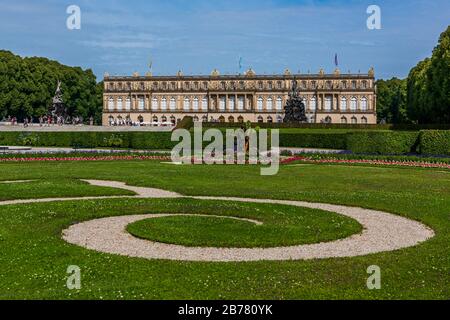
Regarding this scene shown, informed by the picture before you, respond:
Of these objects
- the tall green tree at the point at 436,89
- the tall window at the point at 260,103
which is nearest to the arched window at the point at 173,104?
the tall window at the point at 260,103

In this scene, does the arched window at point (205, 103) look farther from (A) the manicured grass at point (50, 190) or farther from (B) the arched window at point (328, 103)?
Answer: (A) the manicured grass at point (50, 190)

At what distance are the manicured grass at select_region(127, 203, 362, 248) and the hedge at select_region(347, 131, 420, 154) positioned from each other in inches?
952

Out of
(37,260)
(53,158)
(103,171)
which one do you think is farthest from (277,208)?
(53,158)

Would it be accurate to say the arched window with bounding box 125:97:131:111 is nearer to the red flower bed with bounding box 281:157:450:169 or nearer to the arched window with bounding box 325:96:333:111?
the arched window with bounding box 325:96:333:111

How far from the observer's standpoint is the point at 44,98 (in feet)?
292

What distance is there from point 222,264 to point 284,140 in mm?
40166

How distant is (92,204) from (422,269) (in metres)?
9.04

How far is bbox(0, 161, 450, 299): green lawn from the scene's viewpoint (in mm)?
7547

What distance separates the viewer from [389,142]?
121ft

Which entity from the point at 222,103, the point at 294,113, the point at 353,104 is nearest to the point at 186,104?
the point at 222,103

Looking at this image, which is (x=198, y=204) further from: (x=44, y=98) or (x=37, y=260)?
(x=44, y=98)
